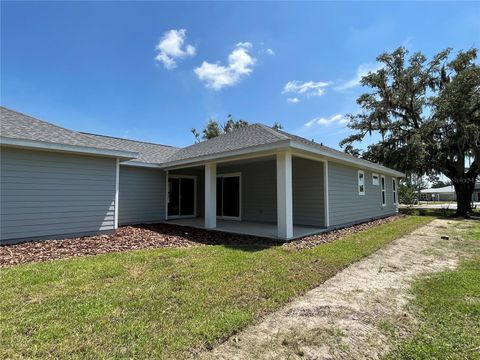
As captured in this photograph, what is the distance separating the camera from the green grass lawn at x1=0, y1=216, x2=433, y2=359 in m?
2.44

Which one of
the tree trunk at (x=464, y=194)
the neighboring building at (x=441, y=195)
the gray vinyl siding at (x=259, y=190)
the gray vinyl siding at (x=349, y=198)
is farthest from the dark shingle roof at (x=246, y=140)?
the neighboring building at (x=441, y=195)

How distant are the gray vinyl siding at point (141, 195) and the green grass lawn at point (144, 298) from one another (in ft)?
18.1

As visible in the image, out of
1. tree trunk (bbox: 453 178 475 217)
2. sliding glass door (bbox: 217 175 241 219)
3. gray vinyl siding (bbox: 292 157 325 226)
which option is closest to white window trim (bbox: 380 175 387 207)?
tree trunk (bbox: 453 178 475 217)

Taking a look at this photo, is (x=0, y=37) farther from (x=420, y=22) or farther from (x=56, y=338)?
(x=420, y=22)

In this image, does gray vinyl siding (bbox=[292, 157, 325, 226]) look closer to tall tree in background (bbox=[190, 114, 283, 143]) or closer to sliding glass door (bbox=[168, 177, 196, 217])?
sliding glass door (bbox=[168, 177, 196, 217])

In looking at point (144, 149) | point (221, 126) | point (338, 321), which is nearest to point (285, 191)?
point (338, 321)

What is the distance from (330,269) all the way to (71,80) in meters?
14.1

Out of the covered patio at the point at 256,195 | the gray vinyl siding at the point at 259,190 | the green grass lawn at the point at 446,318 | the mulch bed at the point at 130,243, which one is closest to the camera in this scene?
the green grass lawn at the point at 446,318

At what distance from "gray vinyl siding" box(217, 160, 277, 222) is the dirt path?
656cm

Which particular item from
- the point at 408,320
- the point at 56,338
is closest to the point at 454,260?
the point at 408,320

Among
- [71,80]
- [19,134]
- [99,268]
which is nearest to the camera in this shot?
[99,268]

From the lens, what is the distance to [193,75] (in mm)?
17188

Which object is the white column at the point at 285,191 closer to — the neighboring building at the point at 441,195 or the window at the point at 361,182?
the window at the point at 361,182

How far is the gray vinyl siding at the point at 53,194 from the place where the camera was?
259 inches
